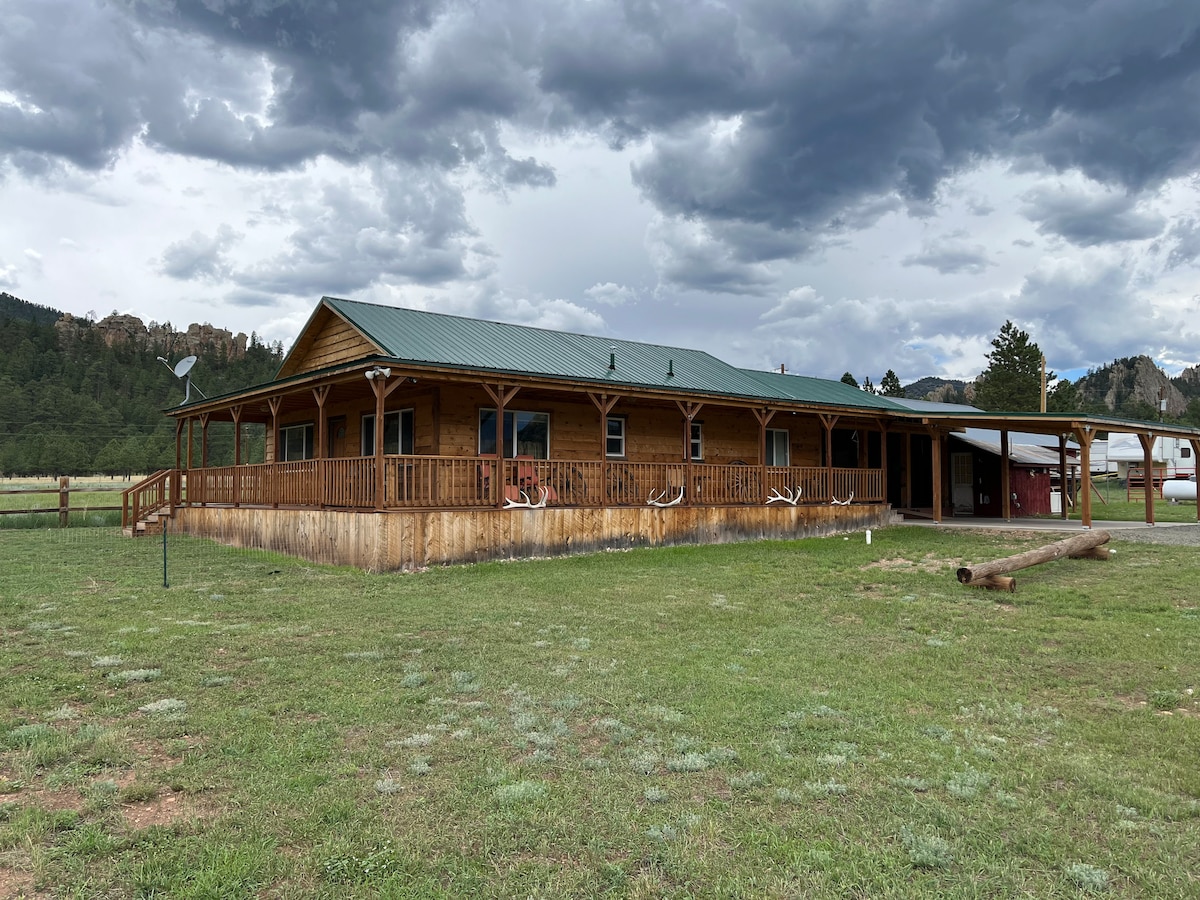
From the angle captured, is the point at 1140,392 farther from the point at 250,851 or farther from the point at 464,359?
the point at 250,851

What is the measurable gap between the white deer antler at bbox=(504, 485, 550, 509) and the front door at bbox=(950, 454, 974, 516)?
16.0 m

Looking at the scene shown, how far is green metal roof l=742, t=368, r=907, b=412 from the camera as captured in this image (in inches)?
803

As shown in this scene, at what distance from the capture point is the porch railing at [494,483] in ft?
43.3

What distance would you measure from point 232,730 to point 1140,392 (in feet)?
539

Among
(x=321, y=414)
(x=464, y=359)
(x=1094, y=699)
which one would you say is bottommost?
(x=1094, y=699)

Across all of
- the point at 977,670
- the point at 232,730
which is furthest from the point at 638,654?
the point at 232,730

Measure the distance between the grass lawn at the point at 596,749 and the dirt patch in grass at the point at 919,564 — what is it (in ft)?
10.7

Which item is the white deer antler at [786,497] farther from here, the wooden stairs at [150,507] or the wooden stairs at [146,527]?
the wooden stairs at [150,507]

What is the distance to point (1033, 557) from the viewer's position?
37.3 ft

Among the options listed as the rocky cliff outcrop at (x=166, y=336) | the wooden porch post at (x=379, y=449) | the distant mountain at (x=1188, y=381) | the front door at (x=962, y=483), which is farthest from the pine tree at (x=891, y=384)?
the distant mountain at (x=1188, y=381)

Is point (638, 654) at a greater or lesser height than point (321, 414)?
lesser

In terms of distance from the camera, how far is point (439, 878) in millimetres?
3105

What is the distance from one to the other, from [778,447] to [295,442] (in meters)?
12.8

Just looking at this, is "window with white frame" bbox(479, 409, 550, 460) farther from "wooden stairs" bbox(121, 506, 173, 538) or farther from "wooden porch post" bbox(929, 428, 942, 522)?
"wooden porch post" bbox(929, 428, 942, 522)
